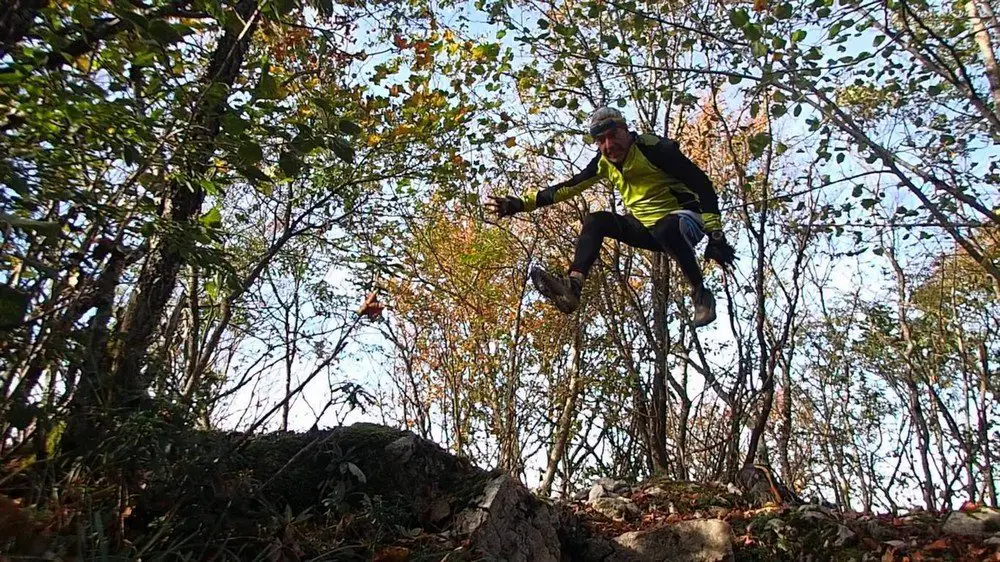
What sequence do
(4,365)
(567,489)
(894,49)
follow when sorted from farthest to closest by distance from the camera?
(567,489), (894,49), (4,365)

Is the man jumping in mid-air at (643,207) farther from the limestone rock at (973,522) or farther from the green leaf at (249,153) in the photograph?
the green leaf at (249,153)

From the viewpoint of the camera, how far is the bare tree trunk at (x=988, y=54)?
4008mm

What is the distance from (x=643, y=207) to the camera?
3.92 meters

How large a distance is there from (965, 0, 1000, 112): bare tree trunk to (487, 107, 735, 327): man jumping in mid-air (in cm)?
198

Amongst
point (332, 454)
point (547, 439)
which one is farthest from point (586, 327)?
point (332, 454)

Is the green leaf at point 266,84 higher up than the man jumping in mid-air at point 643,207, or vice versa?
the man jumping in mid-air at point 643,207

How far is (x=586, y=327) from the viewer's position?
8953 millimetres

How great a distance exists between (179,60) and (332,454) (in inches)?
75.3

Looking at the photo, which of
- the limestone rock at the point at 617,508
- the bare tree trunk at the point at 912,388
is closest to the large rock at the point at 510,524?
the limestone rock at the point at 617,508

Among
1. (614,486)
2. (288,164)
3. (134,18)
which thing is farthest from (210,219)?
(614,486)

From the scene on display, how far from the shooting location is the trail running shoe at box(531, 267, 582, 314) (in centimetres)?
375

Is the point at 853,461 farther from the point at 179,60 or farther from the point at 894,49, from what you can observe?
the point at 179,60

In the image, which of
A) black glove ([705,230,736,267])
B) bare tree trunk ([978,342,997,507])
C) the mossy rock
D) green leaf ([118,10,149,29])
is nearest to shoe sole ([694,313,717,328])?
black glove ([705,230,736,267])

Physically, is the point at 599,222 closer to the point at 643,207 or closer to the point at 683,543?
the point at 643,207
